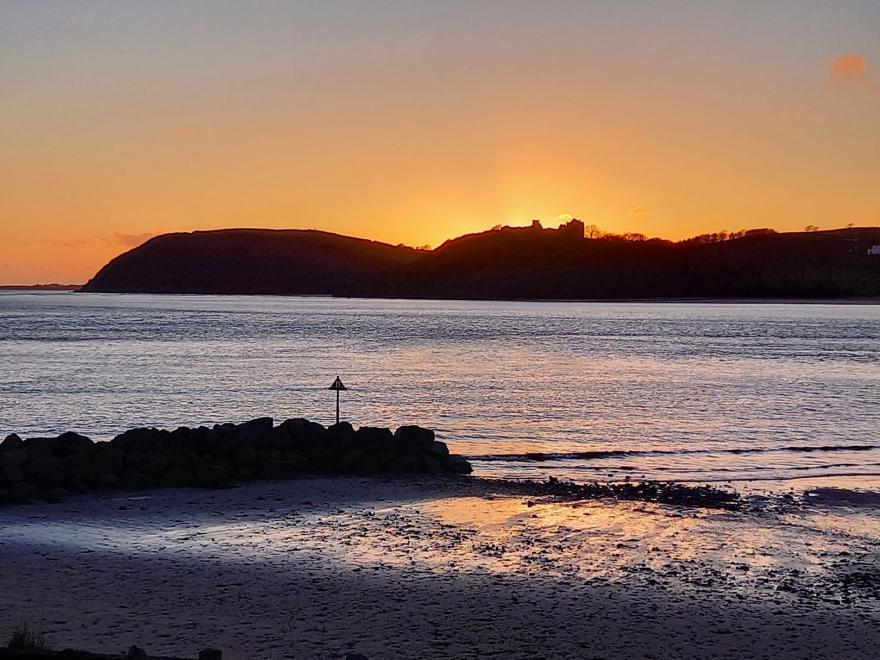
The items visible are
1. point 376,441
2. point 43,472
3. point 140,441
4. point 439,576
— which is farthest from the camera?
point 376,441

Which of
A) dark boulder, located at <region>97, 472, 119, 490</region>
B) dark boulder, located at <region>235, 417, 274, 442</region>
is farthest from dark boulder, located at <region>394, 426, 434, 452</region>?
dark boulder, located at <region>97, 472, 119, 490</region>

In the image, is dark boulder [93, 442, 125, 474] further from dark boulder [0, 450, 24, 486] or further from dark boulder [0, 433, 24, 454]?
dark boulder [0, 433, 24, 454]

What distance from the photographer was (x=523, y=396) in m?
39.6

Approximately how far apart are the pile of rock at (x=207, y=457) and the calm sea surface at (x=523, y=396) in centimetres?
225

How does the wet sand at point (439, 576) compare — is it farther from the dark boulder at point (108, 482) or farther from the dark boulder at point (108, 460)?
the dark boulder at point (108, 460)

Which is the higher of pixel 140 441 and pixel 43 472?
pixel 140 441

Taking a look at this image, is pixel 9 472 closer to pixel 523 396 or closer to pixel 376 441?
pixel 376 441

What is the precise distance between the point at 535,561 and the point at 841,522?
616 centimetres

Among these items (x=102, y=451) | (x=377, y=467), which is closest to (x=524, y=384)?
(x=377, y=467)

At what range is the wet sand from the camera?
30.7ft

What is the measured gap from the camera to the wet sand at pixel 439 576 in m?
9.34

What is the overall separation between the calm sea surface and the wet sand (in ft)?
19.2

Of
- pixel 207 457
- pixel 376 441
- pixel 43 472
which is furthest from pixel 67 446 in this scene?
pixel 376 441

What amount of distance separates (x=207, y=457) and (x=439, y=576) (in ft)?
29.8
